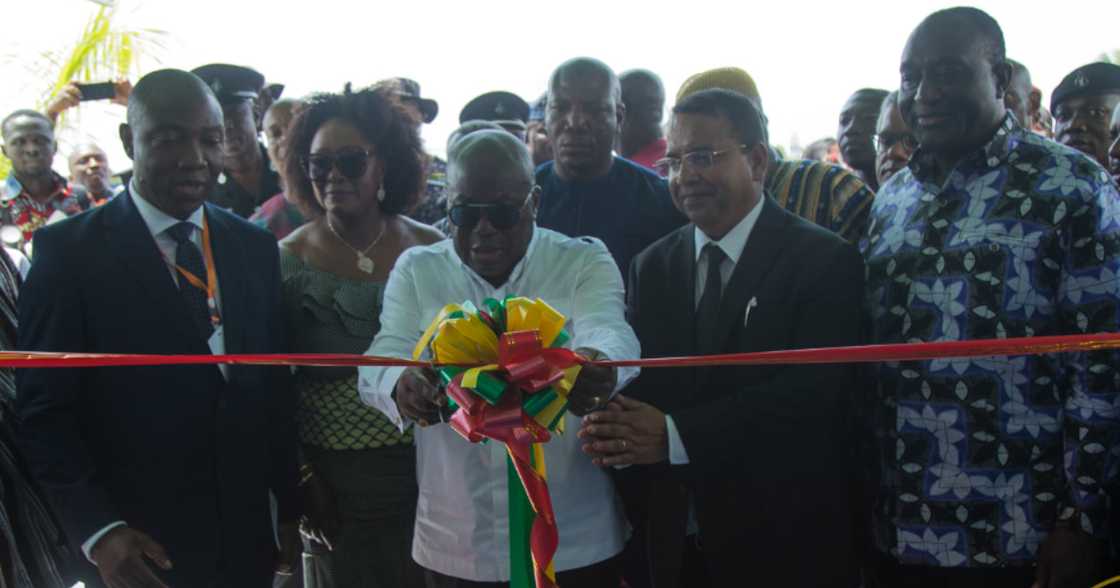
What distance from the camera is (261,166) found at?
16.6ft

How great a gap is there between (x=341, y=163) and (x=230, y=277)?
0.68 m

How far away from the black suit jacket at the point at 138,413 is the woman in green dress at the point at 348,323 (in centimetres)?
33

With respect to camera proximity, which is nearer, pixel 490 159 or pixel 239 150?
pixel 490 159

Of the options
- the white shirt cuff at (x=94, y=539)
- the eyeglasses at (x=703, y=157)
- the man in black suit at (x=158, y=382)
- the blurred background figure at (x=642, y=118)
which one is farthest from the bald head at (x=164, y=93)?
the blurred background figure at (x=642, y=118)

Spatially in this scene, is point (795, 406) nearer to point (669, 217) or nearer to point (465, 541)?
point (465, 541)

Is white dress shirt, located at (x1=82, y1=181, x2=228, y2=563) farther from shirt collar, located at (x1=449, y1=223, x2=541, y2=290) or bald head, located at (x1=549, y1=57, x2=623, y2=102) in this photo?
bald head, located at (x1=549, y1=57, x2=623, y2=102)

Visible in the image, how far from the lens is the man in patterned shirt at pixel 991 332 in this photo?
2.75 metres

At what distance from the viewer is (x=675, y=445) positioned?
8.98 feet

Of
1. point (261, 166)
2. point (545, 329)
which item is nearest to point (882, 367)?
point (545, 329)

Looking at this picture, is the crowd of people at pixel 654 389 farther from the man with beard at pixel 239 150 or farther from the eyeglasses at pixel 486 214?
the man with beard at pixel 239 150

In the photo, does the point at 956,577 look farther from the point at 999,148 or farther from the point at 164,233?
the point at 164,233

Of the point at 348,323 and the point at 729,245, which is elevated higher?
the point at 729,245

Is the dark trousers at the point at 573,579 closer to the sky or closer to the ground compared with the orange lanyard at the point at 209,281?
closer to the ground

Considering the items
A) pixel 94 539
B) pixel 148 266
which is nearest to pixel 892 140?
pixel 148 266
